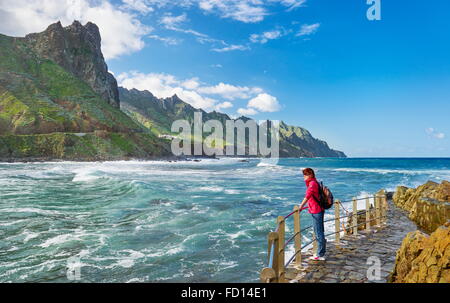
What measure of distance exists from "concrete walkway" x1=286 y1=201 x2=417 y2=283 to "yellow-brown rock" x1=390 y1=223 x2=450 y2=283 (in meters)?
0.79

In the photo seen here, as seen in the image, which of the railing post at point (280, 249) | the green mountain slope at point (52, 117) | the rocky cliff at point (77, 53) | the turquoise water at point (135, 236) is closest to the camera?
the railing post at point (280, 249)

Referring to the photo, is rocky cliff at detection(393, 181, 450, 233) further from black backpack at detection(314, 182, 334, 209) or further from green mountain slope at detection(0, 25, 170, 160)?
green mountain slope at detection(0, 25, 170, 160)

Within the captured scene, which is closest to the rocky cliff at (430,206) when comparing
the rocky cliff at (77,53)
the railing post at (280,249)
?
the railing post at (280,249)

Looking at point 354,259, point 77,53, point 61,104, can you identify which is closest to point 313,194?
point 354,259

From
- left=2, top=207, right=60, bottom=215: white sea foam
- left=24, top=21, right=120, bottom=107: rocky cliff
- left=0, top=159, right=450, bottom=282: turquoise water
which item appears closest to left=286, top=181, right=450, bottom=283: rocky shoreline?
left=0, top=159, right=450, bottom=282: turquoise water

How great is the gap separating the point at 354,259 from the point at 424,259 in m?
3.11

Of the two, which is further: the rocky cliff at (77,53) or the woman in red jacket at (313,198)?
the rocky cliff at (77,53)

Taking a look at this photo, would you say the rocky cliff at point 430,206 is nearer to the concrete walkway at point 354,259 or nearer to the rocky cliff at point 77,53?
the concrete walkway at point 354,259

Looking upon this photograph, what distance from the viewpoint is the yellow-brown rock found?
18.8 ft

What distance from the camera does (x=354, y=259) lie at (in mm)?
9109

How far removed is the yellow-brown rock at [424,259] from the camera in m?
5.74

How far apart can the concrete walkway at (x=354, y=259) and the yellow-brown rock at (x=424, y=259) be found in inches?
31.2
